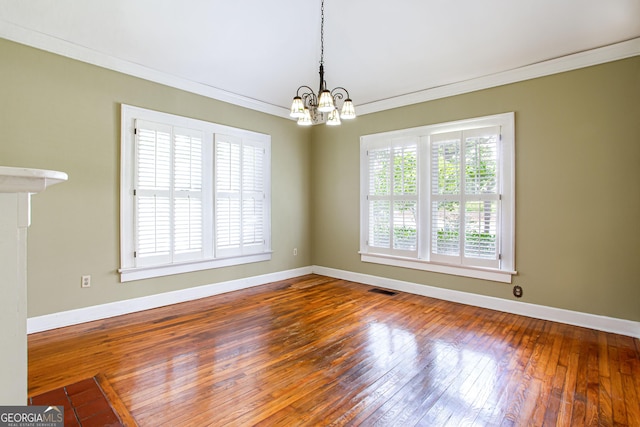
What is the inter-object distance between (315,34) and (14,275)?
3.02 meters

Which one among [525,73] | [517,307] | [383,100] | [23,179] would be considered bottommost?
[517,307]

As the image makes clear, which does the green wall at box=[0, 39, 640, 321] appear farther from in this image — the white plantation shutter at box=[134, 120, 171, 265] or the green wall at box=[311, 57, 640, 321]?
the white plantation shutter at box=[134, 120, 171, 265]

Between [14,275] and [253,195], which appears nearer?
[14,275]

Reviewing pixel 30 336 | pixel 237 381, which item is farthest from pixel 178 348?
pixel 30 336

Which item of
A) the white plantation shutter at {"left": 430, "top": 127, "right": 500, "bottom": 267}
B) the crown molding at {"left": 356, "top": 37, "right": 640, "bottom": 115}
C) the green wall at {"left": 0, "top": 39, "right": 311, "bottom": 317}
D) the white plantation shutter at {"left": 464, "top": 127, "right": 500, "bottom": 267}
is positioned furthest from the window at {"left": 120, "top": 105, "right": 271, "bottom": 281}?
the white plantation shutter at {"left": 464, "top": 127, "right": 500, "bottom": 267}

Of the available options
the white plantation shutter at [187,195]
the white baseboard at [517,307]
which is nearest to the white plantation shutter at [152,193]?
the white plantation shutter at [187,195]

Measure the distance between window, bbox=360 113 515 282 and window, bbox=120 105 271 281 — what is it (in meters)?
1.79

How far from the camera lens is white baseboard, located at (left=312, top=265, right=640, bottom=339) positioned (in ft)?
10.5

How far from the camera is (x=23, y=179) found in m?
0.83

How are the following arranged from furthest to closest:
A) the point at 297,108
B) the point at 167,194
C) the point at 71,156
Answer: the point at 167,194, the point at 71,156, the point at 297,108

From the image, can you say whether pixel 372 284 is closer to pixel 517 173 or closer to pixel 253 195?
pixel 253 195

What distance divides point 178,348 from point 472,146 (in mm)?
4036

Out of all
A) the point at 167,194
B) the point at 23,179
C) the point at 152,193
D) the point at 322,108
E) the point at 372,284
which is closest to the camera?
the point at 23,179

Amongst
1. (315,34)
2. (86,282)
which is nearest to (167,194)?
(86,282)
